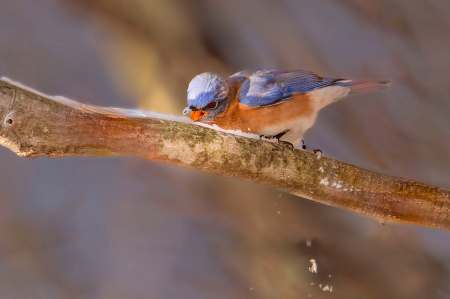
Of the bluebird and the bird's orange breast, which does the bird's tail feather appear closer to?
the bluebird

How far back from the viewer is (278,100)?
3.63 feet

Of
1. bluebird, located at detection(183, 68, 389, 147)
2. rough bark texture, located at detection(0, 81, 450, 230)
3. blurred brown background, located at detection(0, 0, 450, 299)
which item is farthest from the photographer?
bluebird, located at detection(183, 68, 389, 147)

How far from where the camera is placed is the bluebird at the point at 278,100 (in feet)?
3.48

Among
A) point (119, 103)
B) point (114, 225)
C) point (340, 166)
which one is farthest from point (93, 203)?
point (340, 166)

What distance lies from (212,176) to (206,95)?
291 millimetres

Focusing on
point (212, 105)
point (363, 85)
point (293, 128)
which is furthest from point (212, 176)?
point (363, 85)

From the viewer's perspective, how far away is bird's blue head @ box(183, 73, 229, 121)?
3.13 feet

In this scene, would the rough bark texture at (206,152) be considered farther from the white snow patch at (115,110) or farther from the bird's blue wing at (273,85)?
the bird's blue wing at (273,85)

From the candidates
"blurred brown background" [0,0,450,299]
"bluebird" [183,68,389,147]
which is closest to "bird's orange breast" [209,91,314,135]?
"bluebird" [183,68,389,147]

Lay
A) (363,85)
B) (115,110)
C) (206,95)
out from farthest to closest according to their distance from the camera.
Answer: (363,85)
(206,95)
(115,110)

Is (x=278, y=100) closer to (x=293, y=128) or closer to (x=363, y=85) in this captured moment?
(x=293, y=128)

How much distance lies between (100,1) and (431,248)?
1.51 m

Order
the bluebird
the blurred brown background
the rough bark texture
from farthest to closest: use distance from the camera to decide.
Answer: the bluebird
the blurred brown background
the rough bark texture

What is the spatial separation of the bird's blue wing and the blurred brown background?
0.13 ft
